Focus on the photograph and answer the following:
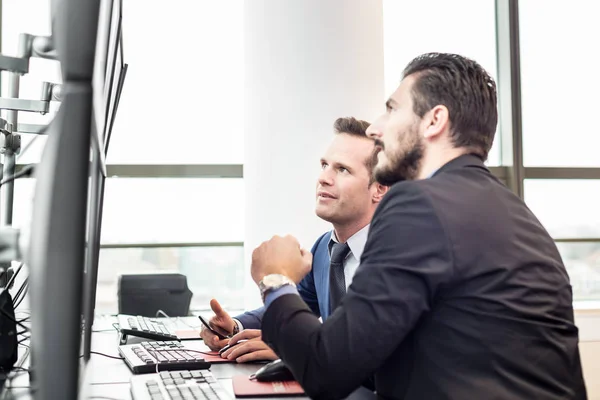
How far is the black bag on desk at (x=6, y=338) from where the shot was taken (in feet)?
3.82

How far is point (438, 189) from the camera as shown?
3.49 feet

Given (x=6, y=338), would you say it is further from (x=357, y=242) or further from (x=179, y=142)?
(x=179, y=142)

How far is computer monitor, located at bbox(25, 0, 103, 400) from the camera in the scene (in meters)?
0.58

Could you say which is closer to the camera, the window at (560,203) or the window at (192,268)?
the window at (192,268)

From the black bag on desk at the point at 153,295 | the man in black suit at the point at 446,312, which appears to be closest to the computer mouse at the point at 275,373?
the man in black suit at the point at 446,312

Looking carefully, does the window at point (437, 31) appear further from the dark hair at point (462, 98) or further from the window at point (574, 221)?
the dark hair at point (462, 98)

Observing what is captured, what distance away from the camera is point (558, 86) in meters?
4.32

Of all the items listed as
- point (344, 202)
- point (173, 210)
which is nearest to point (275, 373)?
point (344, 202)

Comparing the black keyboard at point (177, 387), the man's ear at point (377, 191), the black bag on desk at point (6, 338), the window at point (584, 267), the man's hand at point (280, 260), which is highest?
the man's ear at point (377, 191)

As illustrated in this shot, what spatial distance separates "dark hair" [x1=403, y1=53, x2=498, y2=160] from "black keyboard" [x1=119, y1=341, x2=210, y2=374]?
2.22 ft

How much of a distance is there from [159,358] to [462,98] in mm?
804

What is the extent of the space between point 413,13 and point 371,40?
113 cm

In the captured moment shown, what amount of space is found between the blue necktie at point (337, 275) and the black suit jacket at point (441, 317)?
2.44ft

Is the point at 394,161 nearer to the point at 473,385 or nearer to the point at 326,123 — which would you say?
the point at 473,385
